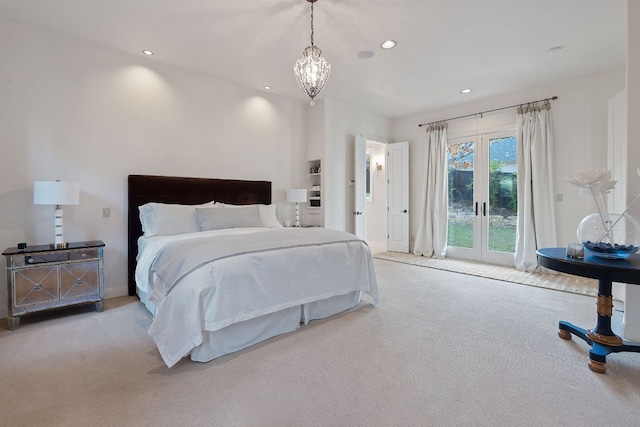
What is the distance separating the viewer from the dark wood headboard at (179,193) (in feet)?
12.4

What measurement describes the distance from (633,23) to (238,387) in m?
4.01

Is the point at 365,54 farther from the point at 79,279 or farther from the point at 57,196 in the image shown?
the point at 79,279

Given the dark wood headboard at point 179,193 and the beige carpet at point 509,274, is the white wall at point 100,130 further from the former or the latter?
the beige carpet at point 509,274

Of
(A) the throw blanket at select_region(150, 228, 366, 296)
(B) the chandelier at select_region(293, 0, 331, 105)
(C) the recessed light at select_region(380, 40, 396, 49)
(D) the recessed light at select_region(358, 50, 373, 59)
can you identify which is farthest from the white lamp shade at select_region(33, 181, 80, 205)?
(C) the recessed light at select_region(380, 40, 396, 49)

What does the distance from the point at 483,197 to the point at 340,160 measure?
2689mm

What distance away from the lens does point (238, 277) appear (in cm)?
235

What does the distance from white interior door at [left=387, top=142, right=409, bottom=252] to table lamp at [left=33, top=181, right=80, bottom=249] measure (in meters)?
5.48

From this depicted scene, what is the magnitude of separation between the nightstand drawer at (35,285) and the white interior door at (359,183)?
4.42m

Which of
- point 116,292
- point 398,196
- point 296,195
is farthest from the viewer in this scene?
point 398,196

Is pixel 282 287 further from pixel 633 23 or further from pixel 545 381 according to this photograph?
pixel 633 23

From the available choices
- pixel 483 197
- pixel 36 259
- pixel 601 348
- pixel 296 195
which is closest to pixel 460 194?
pixel 483 197

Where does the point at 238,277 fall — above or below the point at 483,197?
below

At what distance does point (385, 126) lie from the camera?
6750 mm

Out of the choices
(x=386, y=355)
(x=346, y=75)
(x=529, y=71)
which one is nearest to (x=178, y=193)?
(x=346, y=75)
